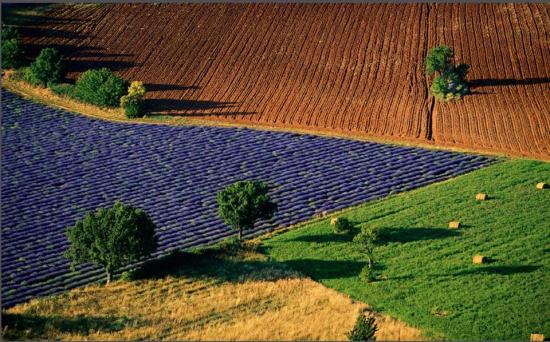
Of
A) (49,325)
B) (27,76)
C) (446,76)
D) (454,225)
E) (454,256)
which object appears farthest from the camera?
(27,76)

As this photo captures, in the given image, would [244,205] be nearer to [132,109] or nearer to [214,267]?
[214,267]

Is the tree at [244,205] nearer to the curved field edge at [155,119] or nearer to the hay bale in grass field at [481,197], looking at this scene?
the hay bale in grass field at [481,197]

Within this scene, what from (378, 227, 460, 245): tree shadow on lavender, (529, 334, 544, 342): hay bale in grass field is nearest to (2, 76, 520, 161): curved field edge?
(378, 227, 460, 245): tree shadow on lavender

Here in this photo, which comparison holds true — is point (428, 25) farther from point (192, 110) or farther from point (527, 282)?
point (527, 282)

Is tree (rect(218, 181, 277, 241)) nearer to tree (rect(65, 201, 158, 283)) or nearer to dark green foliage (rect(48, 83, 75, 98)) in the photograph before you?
tree (rect(65, 201, 158, 283))

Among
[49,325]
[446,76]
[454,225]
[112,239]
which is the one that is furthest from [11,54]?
[454,225]

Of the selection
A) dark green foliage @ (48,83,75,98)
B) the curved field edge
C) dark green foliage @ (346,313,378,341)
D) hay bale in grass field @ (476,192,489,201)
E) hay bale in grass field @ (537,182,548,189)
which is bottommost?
dark green foliage @ (346,313,378,341)
